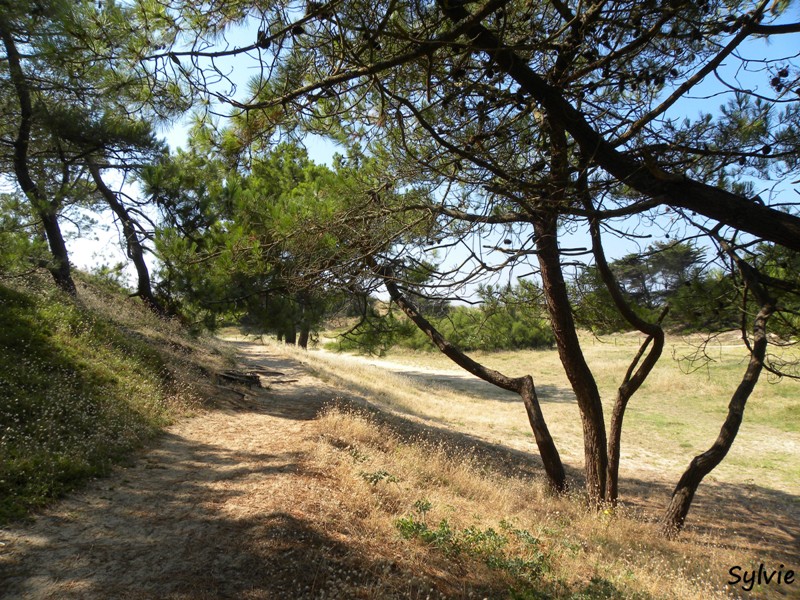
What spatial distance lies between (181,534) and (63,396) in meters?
3.24

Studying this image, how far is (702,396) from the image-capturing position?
2094cm

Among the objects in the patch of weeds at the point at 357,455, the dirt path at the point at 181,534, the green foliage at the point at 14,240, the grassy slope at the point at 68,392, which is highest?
the green foliage at the point at 14,240

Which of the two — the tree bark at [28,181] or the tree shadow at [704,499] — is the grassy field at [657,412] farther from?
the tree bark at [28,181]

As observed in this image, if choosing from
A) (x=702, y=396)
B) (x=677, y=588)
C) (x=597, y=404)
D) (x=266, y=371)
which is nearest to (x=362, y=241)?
(x=597, y=404)

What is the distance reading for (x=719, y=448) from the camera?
5.90 metres

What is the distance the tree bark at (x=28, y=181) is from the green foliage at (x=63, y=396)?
121 centimetres

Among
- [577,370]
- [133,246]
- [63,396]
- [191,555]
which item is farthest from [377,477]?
[133,246]

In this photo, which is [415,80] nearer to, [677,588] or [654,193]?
[654,193]

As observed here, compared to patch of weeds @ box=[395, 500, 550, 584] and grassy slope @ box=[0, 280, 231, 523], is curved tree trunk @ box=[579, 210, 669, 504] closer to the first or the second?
patch of weeds @ box=[395, 500, 550, 584]

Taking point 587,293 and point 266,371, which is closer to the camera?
point 587,293

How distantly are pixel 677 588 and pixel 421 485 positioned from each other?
9.56ft

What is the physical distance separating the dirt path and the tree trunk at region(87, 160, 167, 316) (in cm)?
724

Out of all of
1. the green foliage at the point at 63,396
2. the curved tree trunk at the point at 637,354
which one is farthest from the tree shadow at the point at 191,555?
the curved tree trunk at the point at 637,354

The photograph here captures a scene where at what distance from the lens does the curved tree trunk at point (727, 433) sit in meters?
5.16
